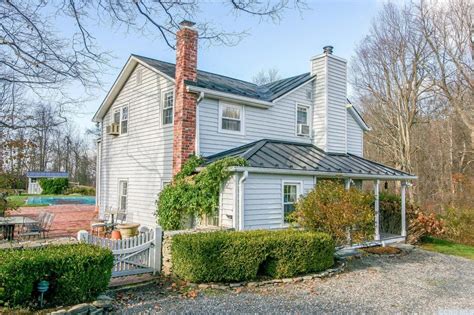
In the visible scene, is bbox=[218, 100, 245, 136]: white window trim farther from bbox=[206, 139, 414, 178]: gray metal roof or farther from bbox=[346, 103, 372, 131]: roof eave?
bbox=[346, 103, 372, 131]: roof eave

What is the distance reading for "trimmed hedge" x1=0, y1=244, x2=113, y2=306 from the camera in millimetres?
4914

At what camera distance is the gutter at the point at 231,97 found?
35.2ft

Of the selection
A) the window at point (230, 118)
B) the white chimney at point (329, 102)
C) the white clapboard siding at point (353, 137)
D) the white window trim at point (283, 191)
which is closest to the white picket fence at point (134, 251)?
the white window trim at point (283, 191)

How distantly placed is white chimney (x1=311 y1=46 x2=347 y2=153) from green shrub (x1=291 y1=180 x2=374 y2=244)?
491 centimetres

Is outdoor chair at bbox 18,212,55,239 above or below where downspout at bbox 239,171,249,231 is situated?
below

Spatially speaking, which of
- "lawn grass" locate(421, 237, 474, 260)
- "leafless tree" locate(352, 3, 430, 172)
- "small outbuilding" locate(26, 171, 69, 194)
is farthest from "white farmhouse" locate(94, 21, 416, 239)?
"small outbuilding" locate(26, 171, 69, 194)

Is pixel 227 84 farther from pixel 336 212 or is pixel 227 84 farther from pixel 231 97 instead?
pixel 336 212

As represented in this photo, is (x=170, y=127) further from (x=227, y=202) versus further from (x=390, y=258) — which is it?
(x=390, y=258)

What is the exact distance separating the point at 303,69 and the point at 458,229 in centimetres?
1121

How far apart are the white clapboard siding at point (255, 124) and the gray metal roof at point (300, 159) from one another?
0.91 feet

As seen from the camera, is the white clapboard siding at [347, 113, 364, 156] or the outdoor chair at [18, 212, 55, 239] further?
the white clapboard siding at [347, 113, 364, 156]

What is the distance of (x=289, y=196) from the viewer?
10.8 metres

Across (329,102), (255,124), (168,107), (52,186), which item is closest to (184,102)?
(168,107)

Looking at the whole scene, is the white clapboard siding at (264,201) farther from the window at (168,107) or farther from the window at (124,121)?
the window at (124,121)
